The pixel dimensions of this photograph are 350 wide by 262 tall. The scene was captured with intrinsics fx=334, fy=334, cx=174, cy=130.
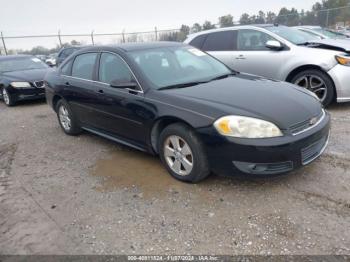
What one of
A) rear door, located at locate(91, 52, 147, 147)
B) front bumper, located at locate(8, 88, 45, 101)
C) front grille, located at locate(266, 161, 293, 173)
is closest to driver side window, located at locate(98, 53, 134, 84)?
rear door, located at locate(91, 52, 147, 147)

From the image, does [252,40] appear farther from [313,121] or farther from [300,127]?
[300,127]

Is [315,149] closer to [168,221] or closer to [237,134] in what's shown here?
[237,134]

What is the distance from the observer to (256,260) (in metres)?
2.57

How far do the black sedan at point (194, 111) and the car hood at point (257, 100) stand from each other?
0.01 m

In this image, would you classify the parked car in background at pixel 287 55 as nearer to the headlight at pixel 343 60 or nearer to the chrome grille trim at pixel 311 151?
the headlight at pixel 343 60

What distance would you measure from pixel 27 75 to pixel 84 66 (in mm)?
4851

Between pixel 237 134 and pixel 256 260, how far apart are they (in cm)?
117

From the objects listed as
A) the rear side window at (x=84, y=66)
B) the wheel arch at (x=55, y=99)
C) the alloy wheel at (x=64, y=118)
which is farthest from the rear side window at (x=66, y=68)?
the alloy wheel at (x=64, y=118)

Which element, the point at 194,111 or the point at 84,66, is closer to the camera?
the point at 194,111

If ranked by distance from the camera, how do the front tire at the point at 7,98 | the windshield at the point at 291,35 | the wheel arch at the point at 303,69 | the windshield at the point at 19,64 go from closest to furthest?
the wheel arch at the point at 303,69 < the windshield at the point at 291,35 < the front tire at the point at 7,98 < the windshield at the point at 19,64

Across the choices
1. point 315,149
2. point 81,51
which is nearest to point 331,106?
point 315,149

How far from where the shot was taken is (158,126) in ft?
12.9

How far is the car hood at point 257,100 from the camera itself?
3.35m

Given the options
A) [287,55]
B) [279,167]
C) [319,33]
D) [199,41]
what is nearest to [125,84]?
[279,167]
